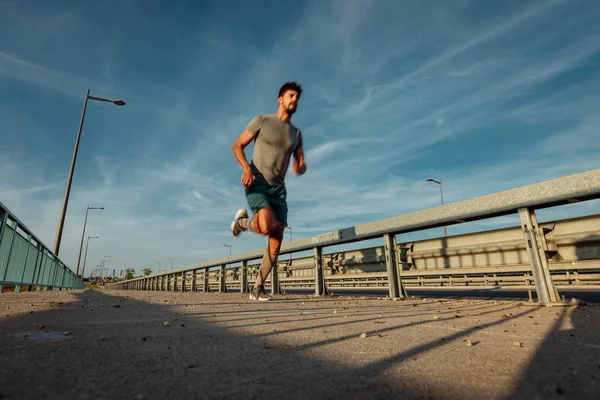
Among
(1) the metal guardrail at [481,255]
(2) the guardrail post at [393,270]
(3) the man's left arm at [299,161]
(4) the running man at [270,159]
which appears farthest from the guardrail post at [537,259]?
(4) the running man at [270,159]

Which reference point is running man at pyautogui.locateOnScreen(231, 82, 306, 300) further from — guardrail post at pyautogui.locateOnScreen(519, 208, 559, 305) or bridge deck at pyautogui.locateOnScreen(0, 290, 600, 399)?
guardrail post at pyautogui.locateOnScreen(519, 208, 559, 305)

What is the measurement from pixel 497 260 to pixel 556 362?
4412 millimetres

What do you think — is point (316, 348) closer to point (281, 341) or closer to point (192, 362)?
point (281, 341)

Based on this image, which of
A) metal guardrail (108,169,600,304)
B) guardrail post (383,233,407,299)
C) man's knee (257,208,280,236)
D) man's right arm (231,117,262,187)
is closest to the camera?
metal guardrail (108,169,600,304)

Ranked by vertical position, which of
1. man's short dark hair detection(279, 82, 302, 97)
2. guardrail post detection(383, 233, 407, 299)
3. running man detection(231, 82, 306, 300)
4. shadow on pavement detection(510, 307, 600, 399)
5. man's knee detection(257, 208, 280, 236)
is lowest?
shadow on pavement detection(510, 307, 600, 399)

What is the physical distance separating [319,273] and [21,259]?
7031 millimetres

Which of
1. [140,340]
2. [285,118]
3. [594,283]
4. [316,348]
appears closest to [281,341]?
[316,348]

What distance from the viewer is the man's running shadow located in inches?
44.4

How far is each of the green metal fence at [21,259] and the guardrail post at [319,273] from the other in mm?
6091

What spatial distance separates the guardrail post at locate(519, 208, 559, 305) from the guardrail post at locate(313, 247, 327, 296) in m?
4.43

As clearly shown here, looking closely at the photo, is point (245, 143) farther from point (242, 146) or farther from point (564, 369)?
point (564, 369)

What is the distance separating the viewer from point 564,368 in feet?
4.58

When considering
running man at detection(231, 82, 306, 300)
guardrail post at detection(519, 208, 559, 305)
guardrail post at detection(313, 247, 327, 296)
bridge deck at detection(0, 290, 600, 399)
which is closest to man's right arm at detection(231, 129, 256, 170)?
running man at detection(231, 82, 306, 300)

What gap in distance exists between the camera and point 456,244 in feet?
19.6
